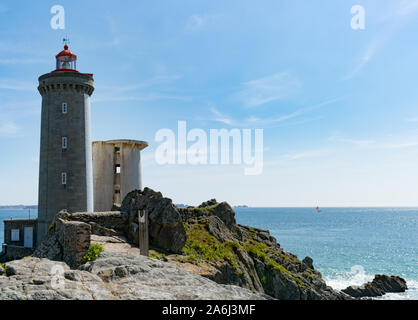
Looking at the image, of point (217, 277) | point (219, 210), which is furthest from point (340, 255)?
point (217, 277)

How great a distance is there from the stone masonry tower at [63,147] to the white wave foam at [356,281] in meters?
39.3

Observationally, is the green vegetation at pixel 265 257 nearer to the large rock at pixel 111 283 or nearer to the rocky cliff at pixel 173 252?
the rocky cliff at pixel 173 252

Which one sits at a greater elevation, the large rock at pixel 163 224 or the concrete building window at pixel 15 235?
the large rock at pixel 163 224

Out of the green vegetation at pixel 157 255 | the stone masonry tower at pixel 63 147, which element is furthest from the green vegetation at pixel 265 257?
the stone masonry tower at pixel 63 147

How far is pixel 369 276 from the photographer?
200ft

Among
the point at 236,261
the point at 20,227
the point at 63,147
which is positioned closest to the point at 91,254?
the point at 236,261

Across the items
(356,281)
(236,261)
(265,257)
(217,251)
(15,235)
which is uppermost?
(217,251)

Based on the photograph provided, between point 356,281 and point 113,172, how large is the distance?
41.8 m

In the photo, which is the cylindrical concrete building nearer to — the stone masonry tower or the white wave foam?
the stone masonry tower

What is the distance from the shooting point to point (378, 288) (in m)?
49.8

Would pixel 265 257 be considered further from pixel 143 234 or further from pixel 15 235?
pixel 15 235

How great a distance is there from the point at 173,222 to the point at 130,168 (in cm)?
2309

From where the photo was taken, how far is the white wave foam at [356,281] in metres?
49.1
